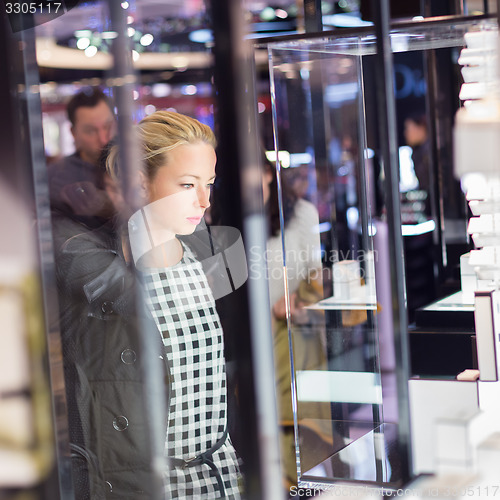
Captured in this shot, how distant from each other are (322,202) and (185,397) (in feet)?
3.21

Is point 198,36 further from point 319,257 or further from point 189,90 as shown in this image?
point 319,257

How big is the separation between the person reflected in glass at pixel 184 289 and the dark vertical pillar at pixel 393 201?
393 millimetres

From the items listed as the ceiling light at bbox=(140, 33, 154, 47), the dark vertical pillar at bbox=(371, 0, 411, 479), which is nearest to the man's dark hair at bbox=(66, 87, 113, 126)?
the dark vertical pillar at bbox=(371, 0, 411, 479)

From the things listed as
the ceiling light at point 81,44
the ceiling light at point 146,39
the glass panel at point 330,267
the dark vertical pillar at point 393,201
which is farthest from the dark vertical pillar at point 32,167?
the ceiling light at point 146,39

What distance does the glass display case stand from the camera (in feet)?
7.73

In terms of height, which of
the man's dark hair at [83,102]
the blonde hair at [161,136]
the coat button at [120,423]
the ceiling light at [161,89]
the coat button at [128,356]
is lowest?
the coat button at [120,423]

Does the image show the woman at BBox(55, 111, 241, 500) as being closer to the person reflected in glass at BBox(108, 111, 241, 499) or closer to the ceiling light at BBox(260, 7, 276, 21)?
the person reflected in glass at BBox(108, 111, 241, 499)

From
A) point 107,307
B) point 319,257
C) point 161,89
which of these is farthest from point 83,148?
point 161,89

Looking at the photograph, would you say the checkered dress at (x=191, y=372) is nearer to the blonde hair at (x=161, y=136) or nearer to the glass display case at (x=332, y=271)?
the blonde hair at (x=161, y=136)

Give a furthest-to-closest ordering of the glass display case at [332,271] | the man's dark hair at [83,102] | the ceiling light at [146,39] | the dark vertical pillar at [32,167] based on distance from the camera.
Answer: the ceiling light at [146,39] < the man's dark hair at [83,102] < the glass display case at [332,271] < the dark vertical pillar at [32,167]

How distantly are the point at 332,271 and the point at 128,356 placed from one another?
0.94 m

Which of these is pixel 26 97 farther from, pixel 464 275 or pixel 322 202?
pixel 464 275

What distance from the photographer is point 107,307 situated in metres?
1.71

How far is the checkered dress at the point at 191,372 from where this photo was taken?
1691mm
